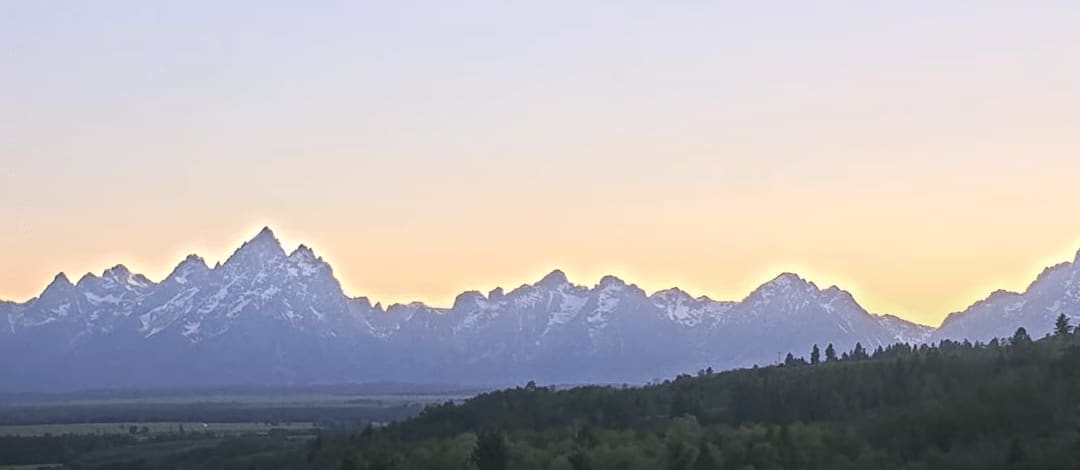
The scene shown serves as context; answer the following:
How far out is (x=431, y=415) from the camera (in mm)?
192000

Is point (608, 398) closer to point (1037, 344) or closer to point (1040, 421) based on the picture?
point (1037, 344)

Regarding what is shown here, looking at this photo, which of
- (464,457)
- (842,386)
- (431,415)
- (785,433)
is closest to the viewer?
(785,433)

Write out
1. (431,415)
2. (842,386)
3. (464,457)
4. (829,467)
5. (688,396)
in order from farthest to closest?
(431,415)
(688,396)
(842,386)
(464,457)
(829,467)

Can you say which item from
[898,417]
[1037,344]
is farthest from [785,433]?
[1037,344]

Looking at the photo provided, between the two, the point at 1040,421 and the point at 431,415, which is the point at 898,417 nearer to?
the point at 1040,421

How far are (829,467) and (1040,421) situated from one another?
52.7 ft

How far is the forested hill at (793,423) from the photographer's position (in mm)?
120688

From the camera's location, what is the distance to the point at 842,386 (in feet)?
513

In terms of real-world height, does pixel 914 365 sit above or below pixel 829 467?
above

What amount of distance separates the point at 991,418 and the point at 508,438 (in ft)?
130

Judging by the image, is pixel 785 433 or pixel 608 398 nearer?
pixel 785 433

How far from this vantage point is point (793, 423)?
140 meters

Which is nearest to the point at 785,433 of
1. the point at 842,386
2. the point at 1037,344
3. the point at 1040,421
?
the point at 1040,421

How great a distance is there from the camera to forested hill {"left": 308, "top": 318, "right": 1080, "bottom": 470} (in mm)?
120688
